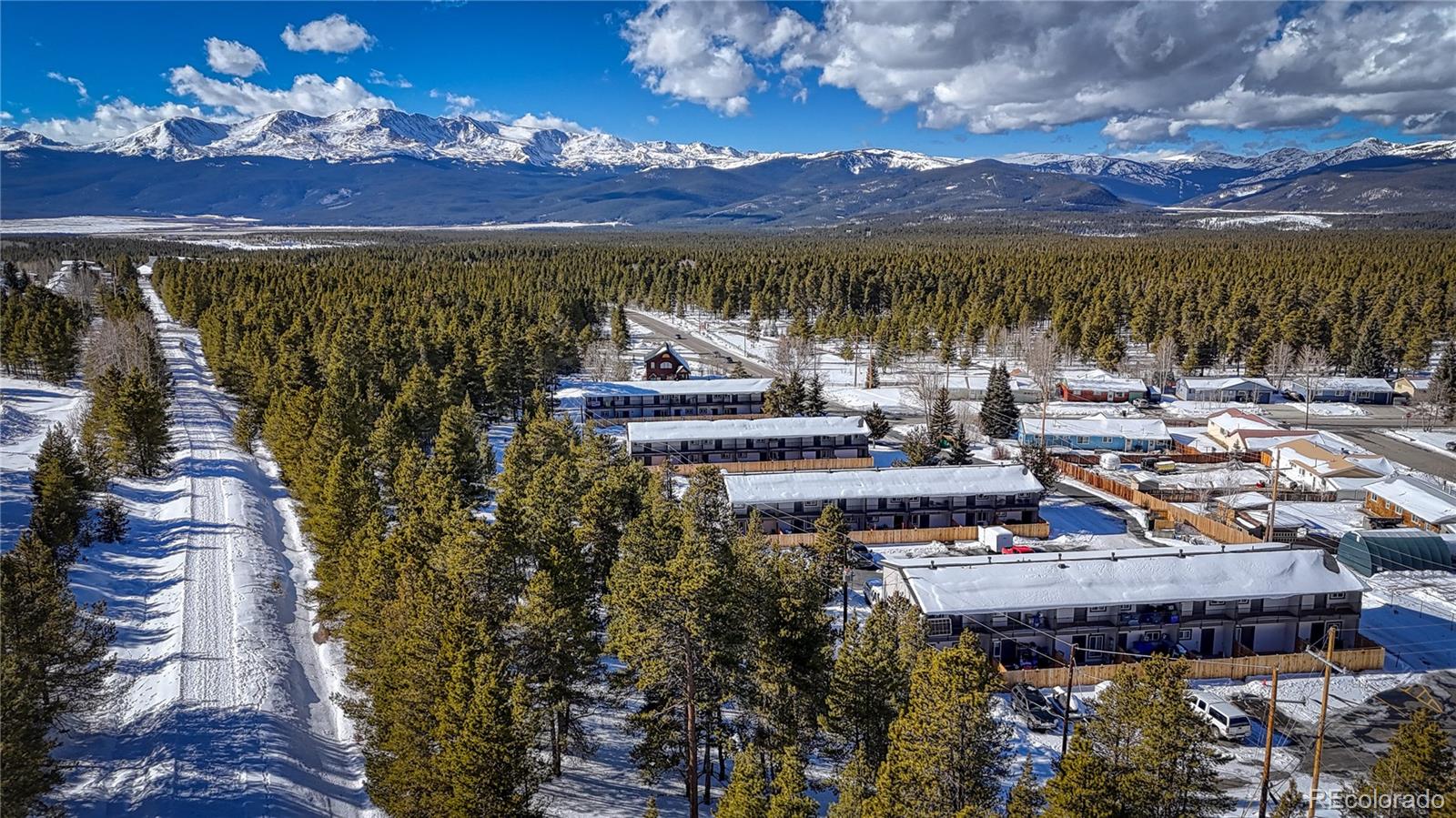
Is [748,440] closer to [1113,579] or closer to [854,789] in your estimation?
[1113,579]

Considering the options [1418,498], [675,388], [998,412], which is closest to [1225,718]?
[1418,498]

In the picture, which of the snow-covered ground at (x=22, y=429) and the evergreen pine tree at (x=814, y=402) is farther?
the evergreen pine tree at (x=814, y=402)

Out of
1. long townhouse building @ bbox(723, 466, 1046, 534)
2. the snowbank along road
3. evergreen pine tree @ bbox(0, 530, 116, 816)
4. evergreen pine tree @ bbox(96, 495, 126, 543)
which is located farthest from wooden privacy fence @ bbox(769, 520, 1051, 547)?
evergreen pine tree @ bbox(96, 495, 126, 543)

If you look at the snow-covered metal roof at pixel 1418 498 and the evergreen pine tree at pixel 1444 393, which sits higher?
the evergreen pine tree at pixel 1444 393

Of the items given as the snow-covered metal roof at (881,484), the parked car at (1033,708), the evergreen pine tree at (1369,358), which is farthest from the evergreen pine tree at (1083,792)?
the evergreen pine tree at (1369,358)

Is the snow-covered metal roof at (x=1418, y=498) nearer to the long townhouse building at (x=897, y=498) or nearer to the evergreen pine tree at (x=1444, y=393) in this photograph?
the long townhouse building at (x=897, y=498)

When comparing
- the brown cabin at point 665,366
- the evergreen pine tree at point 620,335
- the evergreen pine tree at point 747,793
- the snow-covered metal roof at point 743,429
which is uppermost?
the evergreen pine tree at point 620,335

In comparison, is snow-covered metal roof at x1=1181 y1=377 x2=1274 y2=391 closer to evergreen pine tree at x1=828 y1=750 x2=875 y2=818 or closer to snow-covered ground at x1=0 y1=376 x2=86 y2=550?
evergreen pine tree at x1=828 y1=750 x2=875 y2=818
